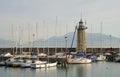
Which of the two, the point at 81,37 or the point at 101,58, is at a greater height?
the point at 81,37

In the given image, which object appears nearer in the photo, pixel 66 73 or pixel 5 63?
pixel 66 73

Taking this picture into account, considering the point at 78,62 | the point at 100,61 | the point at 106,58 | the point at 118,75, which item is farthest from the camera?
the point at 106,58

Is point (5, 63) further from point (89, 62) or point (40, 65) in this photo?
point (89, 62)

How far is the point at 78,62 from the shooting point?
65625mm

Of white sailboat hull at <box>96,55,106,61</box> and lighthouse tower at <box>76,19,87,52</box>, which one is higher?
lighthouse tower at <box>76,19,87,52</box>

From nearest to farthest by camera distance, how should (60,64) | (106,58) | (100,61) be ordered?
1. (60,64)
2. (100,61)
3. (106,58)

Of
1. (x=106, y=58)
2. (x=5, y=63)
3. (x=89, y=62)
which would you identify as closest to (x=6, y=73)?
(x=5, y=63)

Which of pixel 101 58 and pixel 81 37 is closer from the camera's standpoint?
pixel 101 58

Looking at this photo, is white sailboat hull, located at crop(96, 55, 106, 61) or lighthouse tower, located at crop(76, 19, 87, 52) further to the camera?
lighthouse tower, located at crop(76, 19, 87, 52)

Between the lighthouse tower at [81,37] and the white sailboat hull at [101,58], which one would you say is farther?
the lighthouse tower at [81,37]

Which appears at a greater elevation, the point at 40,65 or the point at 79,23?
the point at 79,23

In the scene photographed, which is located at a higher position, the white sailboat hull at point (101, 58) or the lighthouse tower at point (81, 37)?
the lighthouse tower at point (81, 37)

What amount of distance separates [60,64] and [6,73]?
13216 millimetres

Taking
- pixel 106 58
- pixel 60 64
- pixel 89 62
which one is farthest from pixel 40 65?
pixel 106 58
